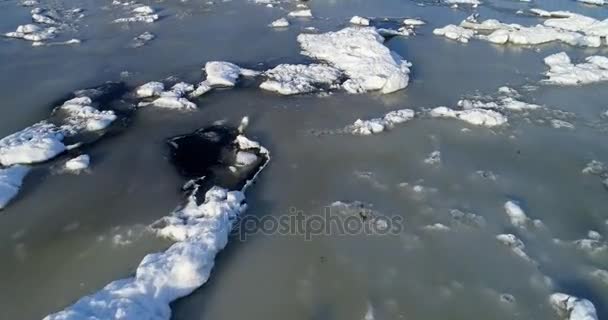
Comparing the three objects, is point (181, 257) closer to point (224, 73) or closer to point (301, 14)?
point (224, 73)

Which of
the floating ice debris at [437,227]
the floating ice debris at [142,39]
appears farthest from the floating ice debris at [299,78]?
the floating ice debris at [437,227]

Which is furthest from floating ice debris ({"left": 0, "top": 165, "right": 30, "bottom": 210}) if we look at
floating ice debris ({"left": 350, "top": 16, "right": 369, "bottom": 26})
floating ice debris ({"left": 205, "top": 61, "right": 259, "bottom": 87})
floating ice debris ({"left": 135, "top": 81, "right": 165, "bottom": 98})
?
floating ice debris ({"left": 350, "top": 16, "right": 369, "bottom": 26})

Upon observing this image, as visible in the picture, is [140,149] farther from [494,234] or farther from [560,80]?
[560,80]

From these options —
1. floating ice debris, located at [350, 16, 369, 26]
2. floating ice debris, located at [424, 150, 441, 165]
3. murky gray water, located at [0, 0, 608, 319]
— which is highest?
floating ice debris, located at [350, 16, 369, 26]

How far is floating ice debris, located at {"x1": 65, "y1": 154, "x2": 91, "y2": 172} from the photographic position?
7344mm

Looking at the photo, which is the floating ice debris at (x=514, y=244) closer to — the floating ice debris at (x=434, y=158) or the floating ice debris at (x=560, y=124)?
the floating ice debris at (x=434, y=158)

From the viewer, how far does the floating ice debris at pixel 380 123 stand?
837cm

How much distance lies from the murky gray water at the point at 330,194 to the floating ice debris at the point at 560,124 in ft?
0.44

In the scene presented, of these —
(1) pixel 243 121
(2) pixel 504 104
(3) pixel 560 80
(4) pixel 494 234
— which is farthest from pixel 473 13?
(4) pixel 494 234

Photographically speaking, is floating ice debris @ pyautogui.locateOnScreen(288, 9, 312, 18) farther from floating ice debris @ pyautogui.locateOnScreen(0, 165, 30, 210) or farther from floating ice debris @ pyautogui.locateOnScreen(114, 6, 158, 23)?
floating ice debris @ pyautogui.locateOnScreen(0, 165, 30, 210)

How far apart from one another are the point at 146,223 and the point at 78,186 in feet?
4.71

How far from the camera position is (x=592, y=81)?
10227 mm

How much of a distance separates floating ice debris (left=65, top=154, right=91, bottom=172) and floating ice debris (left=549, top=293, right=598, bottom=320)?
6500mm

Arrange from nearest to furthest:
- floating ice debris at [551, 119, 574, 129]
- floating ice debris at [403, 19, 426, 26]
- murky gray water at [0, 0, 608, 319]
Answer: murky gray water at [0, 0, 608, 319] < floating ice debris at [551, 119, 574, 129] < floating ice debris at [403, 19, 426, 26]
